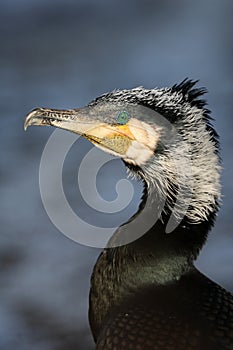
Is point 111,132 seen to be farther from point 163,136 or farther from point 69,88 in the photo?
point 69,88

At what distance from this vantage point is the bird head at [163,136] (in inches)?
134

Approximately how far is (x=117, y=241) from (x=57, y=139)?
1.41 meters

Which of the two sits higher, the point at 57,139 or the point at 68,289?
the point at 57,139

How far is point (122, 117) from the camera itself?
137 inches

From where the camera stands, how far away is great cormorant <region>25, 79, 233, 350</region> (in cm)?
339

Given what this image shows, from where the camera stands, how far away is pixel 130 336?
332cm

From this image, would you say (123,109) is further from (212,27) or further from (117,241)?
(212,27)

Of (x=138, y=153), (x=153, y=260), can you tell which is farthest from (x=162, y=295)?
(x=138, y=153)

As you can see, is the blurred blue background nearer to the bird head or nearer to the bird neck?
the bird neck

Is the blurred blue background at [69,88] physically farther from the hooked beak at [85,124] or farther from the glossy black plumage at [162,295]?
the hooked beak at [85,124]

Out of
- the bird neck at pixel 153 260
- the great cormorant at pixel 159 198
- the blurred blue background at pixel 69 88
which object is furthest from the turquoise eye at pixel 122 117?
the blurred blue background at pixel 69 88

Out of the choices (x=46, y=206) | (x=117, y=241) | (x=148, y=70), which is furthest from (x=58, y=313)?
(x=148, y=70)

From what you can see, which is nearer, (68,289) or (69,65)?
(68,289)

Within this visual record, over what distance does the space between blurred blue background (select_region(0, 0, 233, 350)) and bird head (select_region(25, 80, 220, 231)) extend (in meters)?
1.45
